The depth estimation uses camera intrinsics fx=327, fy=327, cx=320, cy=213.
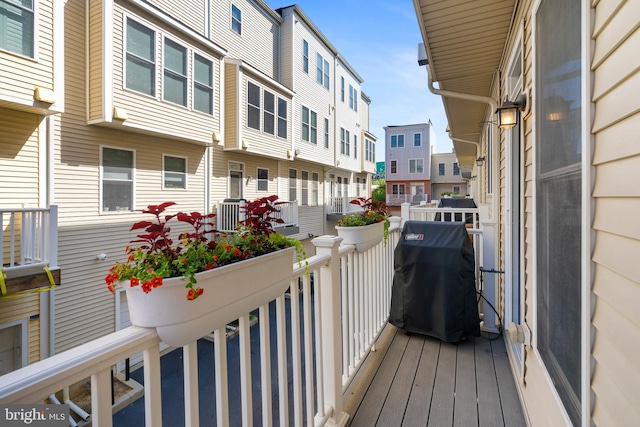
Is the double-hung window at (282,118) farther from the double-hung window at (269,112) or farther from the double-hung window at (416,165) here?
the double-hung window at (416,165)

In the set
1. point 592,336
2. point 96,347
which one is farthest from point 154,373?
point 592,336

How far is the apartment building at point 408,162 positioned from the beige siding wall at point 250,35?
609 inches

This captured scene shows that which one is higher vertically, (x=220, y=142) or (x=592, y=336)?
(x=220, y=142)

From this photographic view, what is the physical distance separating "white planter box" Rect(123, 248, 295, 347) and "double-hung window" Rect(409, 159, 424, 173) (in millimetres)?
24084

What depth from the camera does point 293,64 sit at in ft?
35.9

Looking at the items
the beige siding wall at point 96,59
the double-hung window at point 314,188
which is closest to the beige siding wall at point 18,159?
the beige siding wall at point 96,59

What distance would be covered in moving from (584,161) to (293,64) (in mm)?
11192

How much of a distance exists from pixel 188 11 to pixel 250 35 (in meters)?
2.31

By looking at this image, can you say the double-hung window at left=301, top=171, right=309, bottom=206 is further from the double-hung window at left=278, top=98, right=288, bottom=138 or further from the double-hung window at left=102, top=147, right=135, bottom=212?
the double-hung window at left=102, top=147, right=135, bottom=212

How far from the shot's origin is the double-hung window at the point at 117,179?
6135 mm

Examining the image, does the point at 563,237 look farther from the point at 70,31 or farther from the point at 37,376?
the point at 70,31

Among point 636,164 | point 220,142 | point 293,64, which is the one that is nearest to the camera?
point 636,164

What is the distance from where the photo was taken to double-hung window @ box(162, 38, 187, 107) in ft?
22.1

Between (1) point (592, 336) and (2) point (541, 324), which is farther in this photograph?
(2) point (541, 324)
